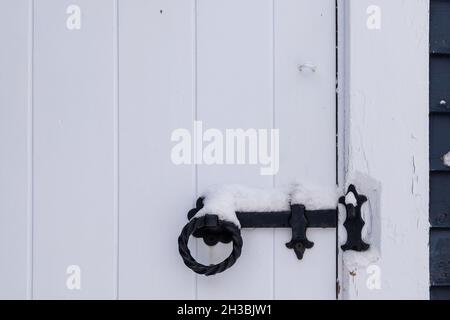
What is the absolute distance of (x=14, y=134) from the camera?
2.90ft

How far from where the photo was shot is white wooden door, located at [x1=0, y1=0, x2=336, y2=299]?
889mm

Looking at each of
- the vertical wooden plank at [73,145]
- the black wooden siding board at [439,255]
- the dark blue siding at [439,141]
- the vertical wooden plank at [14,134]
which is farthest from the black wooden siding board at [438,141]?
the vertical wooden plank at [14,134]

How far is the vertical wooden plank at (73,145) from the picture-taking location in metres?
0.89

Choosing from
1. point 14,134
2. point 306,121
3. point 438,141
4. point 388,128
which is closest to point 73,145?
point 14,134

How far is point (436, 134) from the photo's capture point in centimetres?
93

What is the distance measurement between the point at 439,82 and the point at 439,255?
325 mm

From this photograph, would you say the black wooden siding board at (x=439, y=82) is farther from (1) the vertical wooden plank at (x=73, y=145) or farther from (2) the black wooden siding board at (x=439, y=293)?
(1) the vertical wooden plank at (x=73, y=145)

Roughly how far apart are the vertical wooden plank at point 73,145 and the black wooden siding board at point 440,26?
1.95 ft

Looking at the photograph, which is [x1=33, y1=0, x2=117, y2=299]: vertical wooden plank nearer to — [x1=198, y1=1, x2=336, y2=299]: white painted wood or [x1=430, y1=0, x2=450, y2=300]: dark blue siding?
[x1=198, y1=1, x2=336, y2=299]: white painted wood

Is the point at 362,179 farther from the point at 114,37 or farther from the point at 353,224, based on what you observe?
the point at 114,37

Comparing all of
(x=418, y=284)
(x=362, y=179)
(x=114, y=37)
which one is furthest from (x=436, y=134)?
(x=114, y=37)

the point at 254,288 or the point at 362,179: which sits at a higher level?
the point at 362,179

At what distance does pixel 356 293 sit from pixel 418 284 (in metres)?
0.12

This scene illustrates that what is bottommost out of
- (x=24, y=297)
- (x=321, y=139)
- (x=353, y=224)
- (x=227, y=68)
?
(x=24, y=297)
